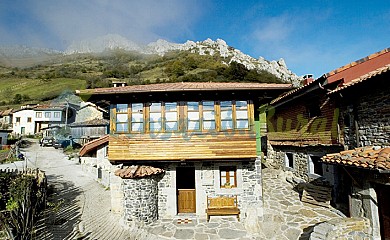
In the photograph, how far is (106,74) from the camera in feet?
243

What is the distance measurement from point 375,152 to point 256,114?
15.6ft

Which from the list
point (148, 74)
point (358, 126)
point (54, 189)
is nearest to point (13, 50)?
point (148, 74)

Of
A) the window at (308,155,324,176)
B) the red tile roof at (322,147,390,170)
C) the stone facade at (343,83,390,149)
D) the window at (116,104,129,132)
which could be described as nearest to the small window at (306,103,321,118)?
the window at (308,155,324,176)

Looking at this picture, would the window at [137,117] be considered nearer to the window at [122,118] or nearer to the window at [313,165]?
the window at [122,118]

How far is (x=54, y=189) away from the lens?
15.7 m

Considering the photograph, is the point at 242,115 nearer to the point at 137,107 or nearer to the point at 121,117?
the point at 137,107

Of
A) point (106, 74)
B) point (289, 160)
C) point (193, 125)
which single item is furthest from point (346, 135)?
point (106, 74)

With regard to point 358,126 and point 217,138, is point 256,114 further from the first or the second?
point 358,126

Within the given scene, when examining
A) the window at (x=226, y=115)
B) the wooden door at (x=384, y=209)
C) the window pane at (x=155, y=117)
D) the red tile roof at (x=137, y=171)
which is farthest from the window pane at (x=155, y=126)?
the wooden door at (x=384, y=209)

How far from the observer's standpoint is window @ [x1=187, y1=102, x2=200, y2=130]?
1045 centimetres

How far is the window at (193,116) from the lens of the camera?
10.4m

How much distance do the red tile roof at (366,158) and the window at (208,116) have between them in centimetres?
468

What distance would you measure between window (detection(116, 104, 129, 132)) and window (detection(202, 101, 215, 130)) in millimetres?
3555

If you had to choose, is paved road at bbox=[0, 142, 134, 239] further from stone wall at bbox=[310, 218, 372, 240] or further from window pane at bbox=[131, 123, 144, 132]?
stone wall at bbox=[310, 218, 372, 240]
